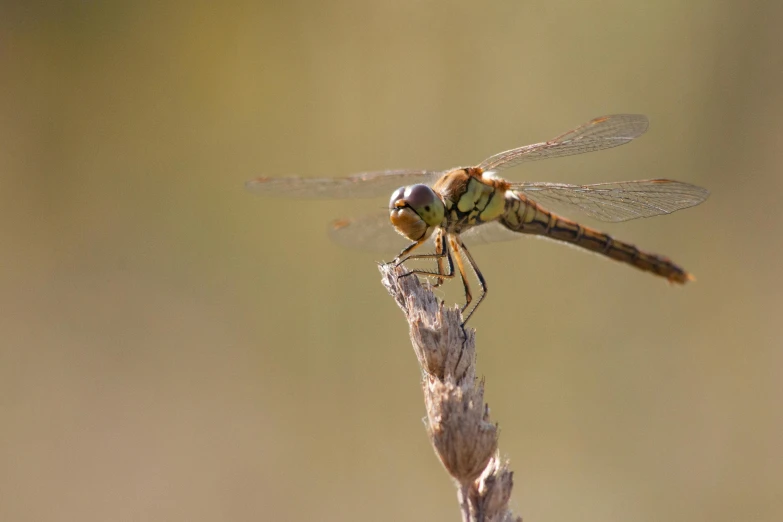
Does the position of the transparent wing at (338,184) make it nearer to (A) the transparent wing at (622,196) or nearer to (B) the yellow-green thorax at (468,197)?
(B) the yellow-green thorax at (468,197)

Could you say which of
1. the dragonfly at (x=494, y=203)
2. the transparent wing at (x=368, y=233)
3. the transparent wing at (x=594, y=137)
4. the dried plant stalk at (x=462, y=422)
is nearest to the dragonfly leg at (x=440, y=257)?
the dragonfly at (x=494, y=203)

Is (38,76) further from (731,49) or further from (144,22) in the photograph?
(731,49)

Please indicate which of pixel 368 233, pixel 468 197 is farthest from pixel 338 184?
pixel 468 197

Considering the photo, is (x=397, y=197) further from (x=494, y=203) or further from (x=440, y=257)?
(x=494, y=203)

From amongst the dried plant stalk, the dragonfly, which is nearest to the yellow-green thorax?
the dragonfly

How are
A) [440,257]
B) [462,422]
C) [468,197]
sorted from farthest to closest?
[468,197] < [440,257] < [462,422]

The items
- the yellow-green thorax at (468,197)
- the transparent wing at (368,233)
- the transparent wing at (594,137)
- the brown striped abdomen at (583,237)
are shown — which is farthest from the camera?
the brown striped abdomen at (583,237)

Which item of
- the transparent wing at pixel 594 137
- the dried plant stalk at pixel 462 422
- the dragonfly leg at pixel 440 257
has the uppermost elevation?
the transparent wing at pixel 594 137

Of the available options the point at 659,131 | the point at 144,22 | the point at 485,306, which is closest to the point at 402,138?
the point at 485,306
